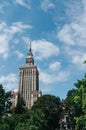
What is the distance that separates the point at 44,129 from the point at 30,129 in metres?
8.13

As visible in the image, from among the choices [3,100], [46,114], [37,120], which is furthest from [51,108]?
[37,120]

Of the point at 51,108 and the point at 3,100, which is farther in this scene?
the point at 51,108

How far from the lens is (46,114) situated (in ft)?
250

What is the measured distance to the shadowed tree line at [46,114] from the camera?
191 ft

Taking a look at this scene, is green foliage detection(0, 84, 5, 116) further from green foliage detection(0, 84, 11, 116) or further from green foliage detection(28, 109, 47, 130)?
green foliage detection(28, 109, 47, 130)

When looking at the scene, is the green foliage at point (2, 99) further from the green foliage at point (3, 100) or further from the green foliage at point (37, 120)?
the green foliage at point (37, 120)

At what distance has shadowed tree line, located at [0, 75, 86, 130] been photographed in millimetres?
58325

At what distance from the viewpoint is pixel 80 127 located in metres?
49.7

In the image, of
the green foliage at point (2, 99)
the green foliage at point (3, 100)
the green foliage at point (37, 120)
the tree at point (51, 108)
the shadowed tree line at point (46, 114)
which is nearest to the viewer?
the shadowed tree line at point (46, 114)

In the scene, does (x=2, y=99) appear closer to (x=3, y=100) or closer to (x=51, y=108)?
(x=3, y=100)

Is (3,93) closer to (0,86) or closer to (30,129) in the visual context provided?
(0,86)

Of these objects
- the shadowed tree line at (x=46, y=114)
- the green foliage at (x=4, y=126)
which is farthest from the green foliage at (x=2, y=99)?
the green foliage at (x=4, y=126)

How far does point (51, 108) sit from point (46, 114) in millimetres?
3348

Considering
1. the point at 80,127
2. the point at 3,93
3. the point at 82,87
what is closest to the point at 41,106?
the point at 3,93
